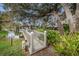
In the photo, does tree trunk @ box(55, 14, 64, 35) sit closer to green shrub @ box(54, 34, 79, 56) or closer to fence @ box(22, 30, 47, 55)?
green shrub @ box(54, 34, 79, 56)

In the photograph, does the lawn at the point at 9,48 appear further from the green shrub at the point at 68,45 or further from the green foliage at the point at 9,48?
the green shrub at the point at 68,45

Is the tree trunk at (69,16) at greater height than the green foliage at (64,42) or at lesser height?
greater

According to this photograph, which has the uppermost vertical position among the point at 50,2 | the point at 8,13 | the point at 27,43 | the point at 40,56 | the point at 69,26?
the point at 50,2

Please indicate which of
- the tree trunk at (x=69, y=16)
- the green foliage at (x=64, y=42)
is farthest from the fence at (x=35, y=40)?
the tree trunk at (x=69, y=16)

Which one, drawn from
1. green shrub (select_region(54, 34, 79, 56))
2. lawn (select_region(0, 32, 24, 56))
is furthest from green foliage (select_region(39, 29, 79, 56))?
lawn (select_region(0, 32, 24, 56))

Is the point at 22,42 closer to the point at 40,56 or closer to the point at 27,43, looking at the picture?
the point at 27,43

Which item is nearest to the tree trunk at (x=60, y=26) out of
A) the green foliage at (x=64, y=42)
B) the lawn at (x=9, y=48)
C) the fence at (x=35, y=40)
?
the green foliage at (x=64, y=42)

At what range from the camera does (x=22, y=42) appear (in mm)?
1661

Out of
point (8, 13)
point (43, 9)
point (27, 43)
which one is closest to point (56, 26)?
point (43, 9)

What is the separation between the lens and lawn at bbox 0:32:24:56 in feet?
5.41

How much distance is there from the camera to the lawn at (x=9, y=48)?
165 centimetres

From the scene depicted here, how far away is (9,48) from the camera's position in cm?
166

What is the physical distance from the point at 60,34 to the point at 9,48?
0.50m

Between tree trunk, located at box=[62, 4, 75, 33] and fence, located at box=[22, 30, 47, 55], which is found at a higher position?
tree trunk, located at box=[62, 4, 75, 33]
